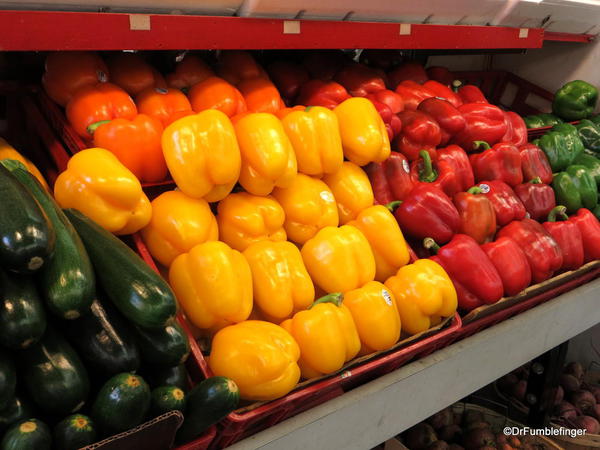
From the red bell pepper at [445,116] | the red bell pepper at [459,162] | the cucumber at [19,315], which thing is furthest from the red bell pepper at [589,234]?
the cucumber at [19,315]

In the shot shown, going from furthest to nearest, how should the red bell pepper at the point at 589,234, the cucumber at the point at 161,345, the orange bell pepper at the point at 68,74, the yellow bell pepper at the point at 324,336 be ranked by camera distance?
1. the red bell pepper at the point at 589,234
2. the orange bell pepper at the point at 68,74
3. the yellow bell pepper at the point at 324,336
4. the cucumber at the point at 161,345

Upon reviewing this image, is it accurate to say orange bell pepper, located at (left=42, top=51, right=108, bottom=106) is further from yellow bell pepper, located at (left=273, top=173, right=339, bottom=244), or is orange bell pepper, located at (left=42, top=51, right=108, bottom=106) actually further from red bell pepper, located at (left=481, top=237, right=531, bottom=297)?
red bell pepper, located at (left=481, top=237, right=531, bottom=297)

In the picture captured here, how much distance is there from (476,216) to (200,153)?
0.99 m

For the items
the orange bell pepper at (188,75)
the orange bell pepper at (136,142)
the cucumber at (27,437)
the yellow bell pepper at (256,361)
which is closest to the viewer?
the cucumber at (27,437)

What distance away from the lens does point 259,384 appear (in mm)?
1212

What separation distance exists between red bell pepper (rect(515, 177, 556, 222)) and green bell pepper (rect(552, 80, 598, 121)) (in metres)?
1.11

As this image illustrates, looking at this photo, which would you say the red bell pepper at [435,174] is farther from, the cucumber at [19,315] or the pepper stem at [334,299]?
the cucumber at [19,315]

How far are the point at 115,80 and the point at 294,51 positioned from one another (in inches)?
36.0

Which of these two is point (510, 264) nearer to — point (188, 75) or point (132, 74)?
point (188, 75)

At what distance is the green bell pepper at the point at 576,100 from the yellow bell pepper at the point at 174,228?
2466 mm

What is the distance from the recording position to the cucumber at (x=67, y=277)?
0.95 m

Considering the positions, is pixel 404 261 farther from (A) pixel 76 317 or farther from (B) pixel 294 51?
(B) pixel 294 51

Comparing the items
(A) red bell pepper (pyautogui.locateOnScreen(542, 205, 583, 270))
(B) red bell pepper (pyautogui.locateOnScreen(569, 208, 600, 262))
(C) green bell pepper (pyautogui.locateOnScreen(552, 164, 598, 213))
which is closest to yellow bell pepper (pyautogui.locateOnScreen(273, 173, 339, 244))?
(A) red bell pepper (pyautogui.locateOnScreen(542, 205, 583, 270))

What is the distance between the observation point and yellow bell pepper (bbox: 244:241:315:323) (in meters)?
1.40
